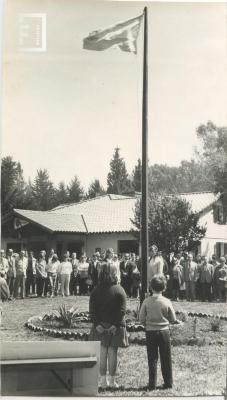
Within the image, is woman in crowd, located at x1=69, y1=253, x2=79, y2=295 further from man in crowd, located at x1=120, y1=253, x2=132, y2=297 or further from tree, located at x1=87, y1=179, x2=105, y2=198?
tree, located at x1=87, y1=179, x2=105, y2=198

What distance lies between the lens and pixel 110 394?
5035mm

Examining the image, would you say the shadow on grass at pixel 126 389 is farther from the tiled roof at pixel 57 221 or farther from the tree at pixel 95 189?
the tree at pixel 95 189

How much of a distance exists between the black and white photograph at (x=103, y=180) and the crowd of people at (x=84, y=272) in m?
0.03

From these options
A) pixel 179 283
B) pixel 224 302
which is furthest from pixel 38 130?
pixel 224 302

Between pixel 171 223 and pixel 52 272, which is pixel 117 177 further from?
pixel 52 272

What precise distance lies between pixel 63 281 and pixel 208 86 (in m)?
2.98

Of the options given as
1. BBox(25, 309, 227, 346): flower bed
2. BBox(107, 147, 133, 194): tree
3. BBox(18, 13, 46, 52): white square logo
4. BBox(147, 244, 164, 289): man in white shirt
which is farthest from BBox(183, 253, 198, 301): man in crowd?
BBox(18, 13, 46, 52): white square logo

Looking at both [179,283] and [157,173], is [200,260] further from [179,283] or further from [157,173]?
[157,173]

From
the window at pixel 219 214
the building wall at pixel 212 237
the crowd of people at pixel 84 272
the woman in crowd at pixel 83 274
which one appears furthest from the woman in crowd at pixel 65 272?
the window at pixel 219 214

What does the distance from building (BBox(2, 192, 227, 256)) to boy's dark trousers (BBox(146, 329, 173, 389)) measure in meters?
1.32

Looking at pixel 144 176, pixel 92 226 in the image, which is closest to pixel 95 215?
pixel 92 226

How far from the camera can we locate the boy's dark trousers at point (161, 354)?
16.3ft

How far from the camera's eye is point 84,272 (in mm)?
5879

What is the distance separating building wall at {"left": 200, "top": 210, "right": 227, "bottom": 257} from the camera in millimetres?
5971
